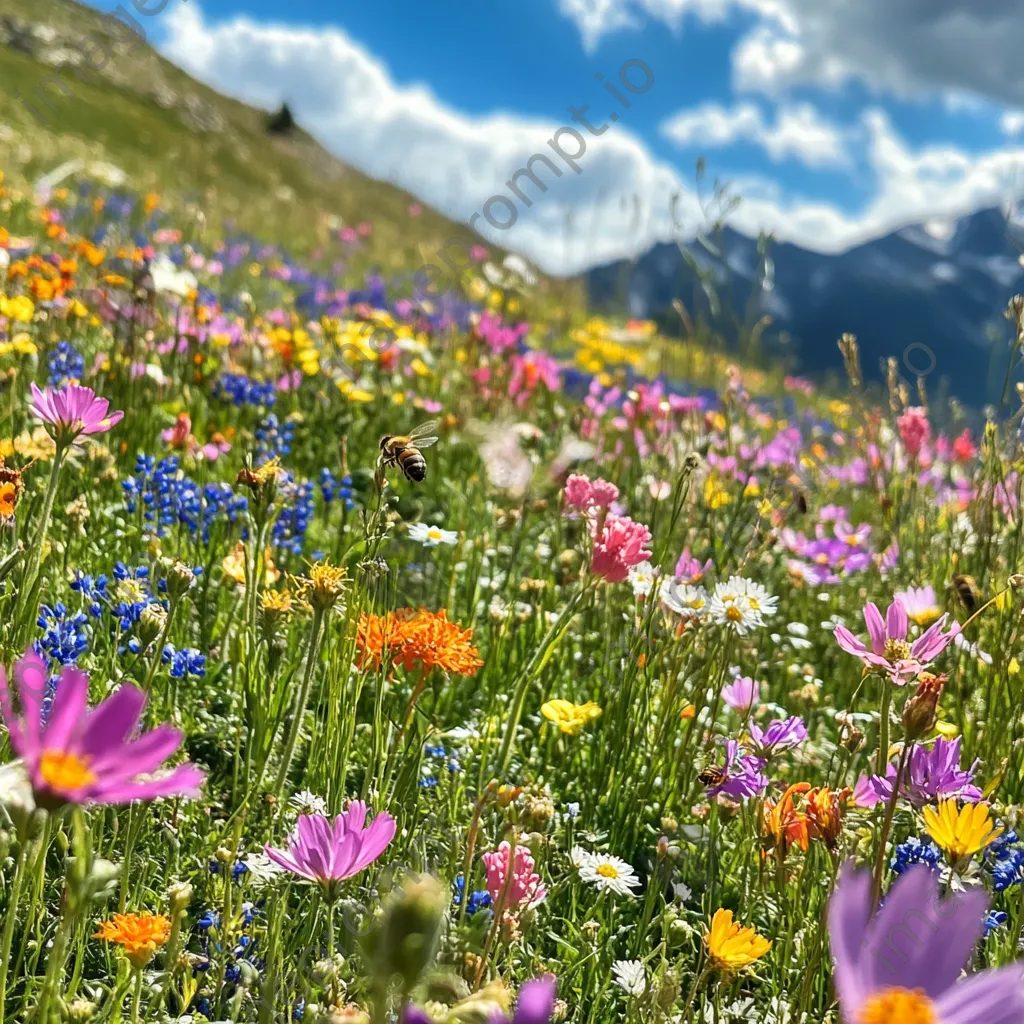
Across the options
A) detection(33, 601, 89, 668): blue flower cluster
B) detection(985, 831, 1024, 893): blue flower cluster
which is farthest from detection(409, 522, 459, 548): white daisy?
detection(985, 831, 1024, 893): blue flower cluster

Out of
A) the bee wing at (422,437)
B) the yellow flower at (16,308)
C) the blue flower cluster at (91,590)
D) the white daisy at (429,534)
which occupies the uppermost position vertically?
the yellow flower at (16,308)

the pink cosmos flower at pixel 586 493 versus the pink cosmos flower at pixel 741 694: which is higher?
the pink cosmos flower at pixel 586 493

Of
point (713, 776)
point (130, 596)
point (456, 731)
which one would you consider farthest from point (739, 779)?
point (130, 596)

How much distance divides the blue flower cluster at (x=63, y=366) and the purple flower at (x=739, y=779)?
6.93 ft

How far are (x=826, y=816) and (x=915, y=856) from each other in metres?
0.44

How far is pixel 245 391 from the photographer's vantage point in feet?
10.3

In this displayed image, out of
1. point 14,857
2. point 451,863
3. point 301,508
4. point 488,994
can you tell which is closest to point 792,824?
point 451,863

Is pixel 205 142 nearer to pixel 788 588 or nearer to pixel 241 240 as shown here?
pixel 241 240

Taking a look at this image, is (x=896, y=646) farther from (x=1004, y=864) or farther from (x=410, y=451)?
(x=410, y=451)

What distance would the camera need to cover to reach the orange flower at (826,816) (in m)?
1.14

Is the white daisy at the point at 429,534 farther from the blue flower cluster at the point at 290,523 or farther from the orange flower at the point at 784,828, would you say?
the orange flower at the point at 784,828

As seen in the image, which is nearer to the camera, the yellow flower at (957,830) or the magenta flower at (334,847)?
the magenta flower at (334,847)

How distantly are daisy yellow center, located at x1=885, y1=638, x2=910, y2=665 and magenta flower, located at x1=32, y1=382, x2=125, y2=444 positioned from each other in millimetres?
1134

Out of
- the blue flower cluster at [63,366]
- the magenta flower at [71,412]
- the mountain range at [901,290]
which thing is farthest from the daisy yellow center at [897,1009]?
the mountain range at [901,290]
